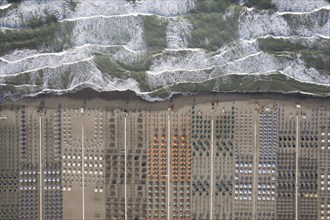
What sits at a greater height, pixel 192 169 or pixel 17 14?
pixel 17 14

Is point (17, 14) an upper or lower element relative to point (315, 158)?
upper

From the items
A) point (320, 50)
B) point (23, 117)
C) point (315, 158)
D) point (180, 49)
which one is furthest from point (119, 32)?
point (315, 158)

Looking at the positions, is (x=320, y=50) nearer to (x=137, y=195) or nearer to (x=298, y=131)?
(x=298, y=131)

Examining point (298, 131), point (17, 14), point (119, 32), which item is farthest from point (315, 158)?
point (17, 14)

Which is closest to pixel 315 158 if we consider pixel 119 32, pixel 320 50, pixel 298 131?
pixel 298 131

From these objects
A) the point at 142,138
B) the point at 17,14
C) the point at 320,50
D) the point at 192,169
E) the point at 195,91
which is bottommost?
the point at 192,169

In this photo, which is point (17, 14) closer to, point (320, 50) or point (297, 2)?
point (297, 2)

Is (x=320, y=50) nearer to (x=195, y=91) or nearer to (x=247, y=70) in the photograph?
(x=247, y=70)

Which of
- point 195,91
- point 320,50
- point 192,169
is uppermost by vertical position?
point 320,50
